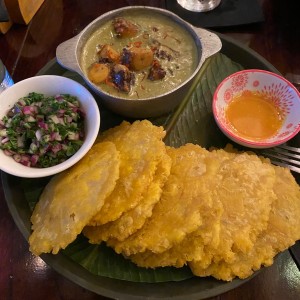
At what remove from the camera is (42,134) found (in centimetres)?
219

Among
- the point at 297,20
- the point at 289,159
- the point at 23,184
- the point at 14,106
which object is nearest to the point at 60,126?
the point at 14,106

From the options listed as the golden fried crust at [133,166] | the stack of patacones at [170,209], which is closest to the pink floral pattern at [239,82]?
the stack of patacones at [170,209]

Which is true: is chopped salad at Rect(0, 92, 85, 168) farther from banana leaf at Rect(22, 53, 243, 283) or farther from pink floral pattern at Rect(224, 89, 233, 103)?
pink floral pattern at Rect(224, 89, 233, 103)

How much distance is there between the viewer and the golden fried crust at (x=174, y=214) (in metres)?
1.94

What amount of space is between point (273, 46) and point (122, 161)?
190 cm

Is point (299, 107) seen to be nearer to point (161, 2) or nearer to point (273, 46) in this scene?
point (273, 46)

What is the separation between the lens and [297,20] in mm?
3377

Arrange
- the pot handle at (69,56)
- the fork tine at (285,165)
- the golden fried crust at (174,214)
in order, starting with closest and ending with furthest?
the golden fried crust at (174,214) → the pot handle at (69,56) → the fork tine at (285,165)

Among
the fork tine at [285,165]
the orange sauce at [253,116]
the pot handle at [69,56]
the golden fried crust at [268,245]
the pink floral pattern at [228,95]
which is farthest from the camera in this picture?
the pink floral pattern at [228,95]

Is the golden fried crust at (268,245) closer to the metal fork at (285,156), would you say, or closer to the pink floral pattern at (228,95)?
the metal fork at (285,156)

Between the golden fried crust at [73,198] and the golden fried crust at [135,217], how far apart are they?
173 mm

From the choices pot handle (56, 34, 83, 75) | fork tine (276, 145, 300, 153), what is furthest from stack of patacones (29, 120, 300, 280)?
pot handle (56, 34, 83, 75)

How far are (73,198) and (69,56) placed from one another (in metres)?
0.96

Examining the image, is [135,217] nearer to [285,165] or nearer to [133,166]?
[133,166]
